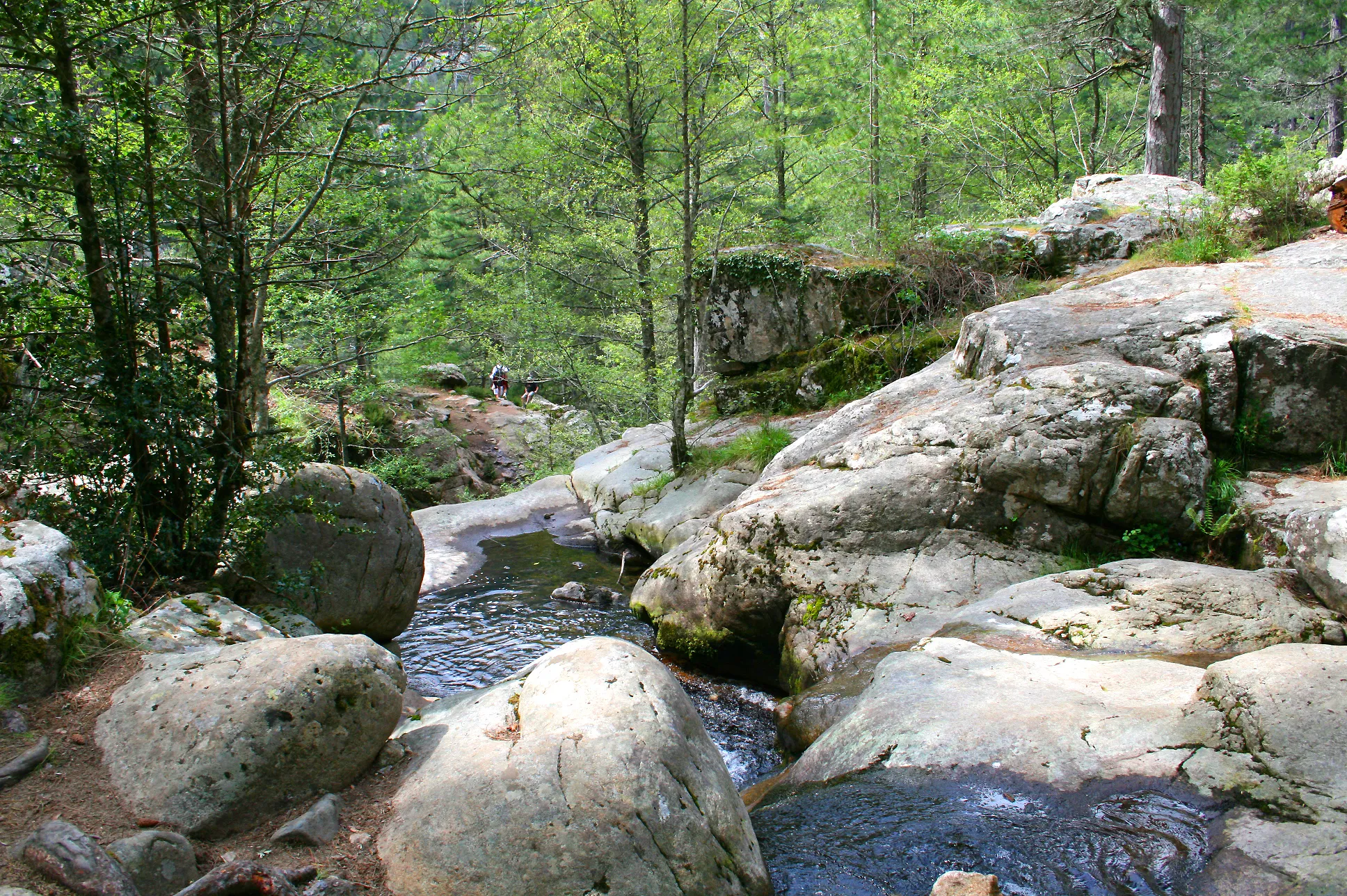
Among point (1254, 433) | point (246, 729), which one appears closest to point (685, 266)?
point (1254, 433)

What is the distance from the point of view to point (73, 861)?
8.44ft

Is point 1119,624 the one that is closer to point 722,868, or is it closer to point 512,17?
point 722,868

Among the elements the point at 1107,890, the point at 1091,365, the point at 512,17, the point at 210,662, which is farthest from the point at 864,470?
the point at 210,662

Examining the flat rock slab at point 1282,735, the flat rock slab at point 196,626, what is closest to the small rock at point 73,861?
the flat rock slab at point 196,626

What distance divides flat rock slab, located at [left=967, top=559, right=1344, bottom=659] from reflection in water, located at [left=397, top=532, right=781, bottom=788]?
7.14 feet

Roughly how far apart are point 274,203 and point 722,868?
6.17 meters

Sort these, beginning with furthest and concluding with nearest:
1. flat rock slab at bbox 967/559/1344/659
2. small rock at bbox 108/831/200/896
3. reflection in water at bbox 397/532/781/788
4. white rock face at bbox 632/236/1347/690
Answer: white rock face at bbox 632/236/1347/690 < reflection in water at bbox 397/532/781/788 < flat rock slab at bbox 967/559/1344/659 < small rock at bbox 108/831/200/896

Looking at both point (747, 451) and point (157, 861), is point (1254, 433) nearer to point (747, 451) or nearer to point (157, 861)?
point (747, 451)

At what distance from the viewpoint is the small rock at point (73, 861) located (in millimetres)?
2533

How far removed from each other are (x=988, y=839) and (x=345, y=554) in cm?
616

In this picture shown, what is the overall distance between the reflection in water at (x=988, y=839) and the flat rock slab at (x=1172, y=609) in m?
1.74

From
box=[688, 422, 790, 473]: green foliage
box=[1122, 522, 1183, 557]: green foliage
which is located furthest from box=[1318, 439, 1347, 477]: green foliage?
box=[688, 422, 790, 473]: green foliage

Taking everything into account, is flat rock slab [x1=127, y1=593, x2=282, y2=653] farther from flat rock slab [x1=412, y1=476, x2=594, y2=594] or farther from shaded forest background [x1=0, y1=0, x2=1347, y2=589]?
flat rock slab [x1=412, y1=476, x2=594, y2=594]

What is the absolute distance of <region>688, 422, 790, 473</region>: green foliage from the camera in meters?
10.8
